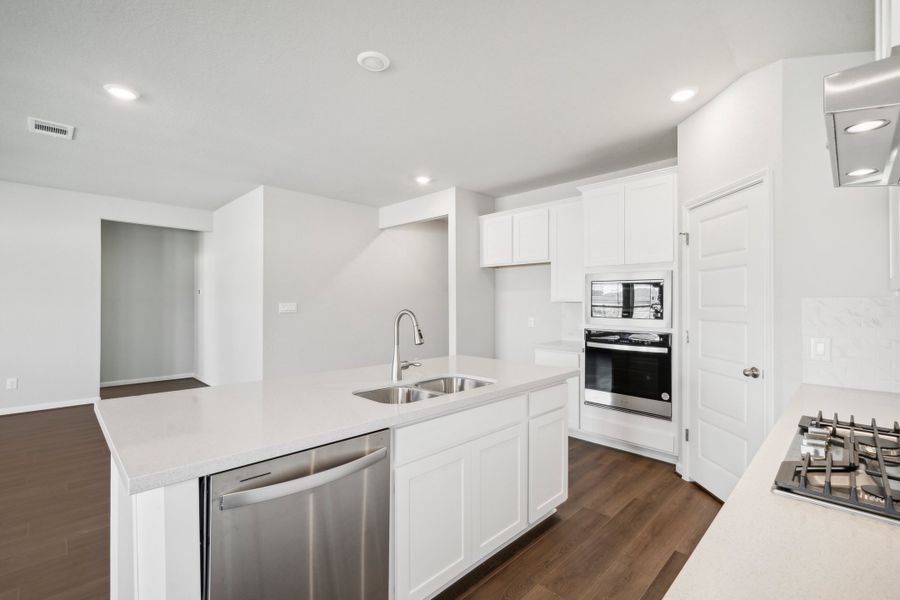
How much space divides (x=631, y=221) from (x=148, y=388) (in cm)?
677

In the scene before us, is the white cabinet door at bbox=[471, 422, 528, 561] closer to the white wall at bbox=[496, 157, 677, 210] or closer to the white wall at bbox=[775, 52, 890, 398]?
the white wall at bbox=[775, 52, 890, 398]

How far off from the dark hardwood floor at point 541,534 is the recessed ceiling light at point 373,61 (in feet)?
8.78

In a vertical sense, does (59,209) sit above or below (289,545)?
above

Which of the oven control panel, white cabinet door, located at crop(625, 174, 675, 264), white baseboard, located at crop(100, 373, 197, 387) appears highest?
white cabinet door, located at crop(625, 174, 675, 264)

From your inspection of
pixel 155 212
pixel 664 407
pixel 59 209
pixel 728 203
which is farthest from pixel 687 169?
pixel 59 209

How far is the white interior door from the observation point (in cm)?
234

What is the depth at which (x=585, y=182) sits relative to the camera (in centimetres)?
449

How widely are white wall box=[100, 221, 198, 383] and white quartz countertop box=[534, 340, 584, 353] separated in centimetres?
598

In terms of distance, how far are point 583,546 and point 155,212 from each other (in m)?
6.47

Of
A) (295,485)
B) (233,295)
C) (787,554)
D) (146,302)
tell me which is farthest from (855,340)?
(146,302)

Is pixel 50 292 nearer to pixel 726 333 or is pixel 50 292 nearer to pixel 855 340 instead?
pixel 726 333

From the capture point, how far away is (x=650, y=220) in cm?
335

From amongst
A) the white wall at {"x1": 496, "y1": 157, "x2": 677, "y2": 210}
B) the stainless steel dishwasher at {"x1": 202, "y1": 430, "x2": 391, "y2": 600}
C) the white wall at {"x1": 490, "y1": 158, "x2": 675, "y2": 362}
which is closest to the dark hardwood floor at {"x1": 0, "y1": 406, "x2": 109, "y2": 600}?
the stainless steel dishwasher at {"x1": 202, "y1": 430, "x2": 391, "y2": 600}

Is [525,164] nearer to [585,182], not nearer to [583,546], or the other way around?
[585,182]
